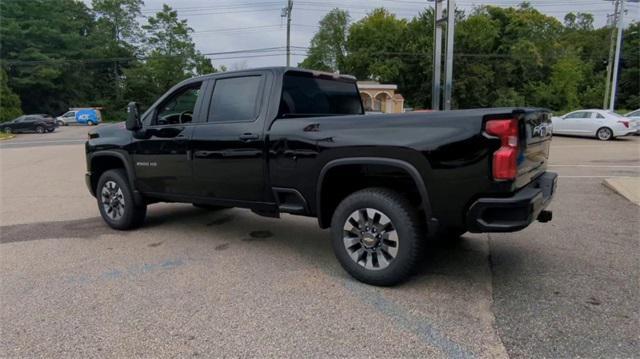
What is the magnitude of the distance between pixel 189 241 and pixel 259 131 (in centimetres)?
186

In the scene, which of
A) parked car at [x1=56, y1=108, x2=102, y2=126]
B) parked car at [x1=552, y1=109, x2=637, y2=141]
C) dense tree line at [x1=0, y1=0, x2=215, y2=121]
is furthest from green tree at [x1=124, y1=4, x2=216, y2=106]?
parked car at [x1=552, y1=109, x2=637, y2=141]

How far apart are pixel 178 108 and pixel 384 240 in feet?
10.3

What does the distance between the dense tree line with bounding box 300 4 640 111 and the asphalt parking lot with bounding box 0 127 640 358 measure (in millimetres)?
47016

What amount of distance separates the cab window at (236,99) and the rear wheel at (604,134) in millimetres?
20337

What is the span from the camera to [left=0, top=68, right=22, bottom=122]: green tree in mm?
42791

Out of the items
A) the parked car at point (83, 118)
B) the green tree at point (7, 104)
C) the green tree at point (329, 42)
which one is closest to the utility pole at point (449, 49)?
the parked car at point (83, 118)

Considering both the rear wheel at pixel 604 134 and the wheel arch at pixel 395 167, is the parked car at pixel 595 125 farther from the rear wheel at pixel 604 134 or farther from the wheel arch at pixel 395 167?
the wheel arch at pixel 395 167

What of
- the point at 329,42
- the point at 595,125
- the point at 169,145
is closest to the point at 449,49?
the point at 169,145

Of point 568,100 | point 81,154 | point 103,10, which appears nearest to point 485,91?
point 568,100

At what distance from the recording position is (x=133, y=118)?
17.8 ft

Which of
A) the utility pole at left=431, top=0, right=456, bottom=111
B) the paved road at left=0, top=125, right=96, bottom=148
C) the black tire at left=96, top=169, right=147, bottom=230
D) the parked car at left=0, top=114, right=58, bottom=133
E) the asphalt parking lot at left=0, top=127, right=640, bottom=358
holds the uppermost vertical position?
the utility pole at left=431, top=0, right=456, bottom=111

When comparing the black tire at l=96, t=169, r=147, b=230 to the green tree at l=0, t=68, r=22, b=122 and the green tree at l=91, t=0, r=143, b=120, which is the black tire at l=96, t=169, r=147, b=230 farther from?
the green tree at l=91, t=0, r=143, b=120

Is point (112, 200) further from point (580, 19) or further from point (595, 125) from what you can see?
point (580, 19)

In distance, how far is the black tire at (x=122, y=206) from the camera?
228 inches
